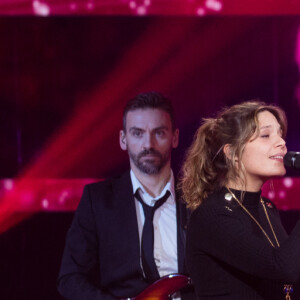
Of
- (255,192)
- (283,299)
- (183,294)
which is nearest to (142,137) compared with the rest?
(183,294)

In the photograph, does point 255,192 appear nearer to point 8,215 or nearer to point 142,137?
point 142,137

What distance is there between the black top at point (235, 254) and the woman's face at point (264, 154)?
0.07 meters

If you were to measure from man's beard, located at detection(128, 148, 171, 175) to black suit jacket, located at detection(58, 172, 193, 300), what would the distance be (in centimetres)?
13

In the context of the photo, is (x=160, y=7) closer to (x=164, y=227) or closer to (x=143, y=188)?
(x=143, y=188)

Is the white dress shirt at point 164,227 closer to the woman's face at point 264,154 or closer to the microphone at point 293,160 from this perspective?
the woman's face at point 264,154

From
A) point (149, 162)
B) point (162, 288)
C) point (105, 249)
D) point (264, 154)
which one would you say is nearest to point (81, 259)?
point (105, 249)

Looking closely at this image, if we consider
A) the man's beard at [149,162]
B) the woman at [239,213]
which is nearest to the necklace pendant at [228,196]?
the woman at [239,213]

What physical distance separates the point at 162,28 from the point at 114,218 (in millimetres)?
1210

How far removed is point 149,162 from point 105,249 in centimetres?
47

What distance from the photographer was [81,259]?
228 cm

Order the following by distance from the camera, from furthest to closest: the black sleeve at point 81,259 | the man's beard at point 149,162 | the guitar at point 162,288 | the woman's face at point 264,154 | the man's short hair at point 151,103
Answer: the man's short hair at point 151,103 → the man's beard at point 149,162 → the black sleeve at point 81,259 → the guitar at point 162,288 → the woman's face at point 264,154

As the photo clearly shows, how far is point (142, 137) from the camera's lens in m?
2.50

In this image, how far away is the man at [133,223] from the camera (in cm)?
225

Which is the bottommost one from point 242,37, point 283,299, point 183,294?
point 183,294
